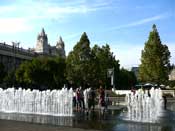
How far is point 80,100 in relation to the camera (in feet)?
94.9

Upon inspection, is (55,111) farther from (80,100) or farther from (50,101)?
(80,100)

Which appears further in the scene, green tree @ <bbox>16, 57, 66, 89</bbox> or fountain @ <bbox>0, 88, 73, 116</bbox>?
green tree @ <bbox>16, 57, 66, 89</bbox>

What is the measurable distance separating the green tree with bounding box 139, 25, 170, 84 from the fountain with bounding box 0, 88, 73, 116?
1604 inches

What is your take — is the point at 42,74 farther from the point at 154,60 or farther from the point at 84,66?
the point at 154,60

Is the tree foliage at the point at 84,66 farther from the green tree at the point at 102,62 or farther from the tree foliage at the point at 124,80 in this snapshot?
the tree foliage at the point at 124,80

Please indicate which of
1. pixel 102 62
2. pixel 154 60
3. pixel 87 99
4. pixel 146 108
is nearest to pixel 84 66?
pixel 102 62

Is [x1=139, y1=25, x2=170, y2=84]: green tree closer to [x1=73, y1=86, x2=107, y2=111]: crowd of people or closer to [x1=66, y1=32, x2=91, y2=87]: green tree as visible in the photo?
[x1=66, y1=32, x2=91, y2=87]: green tree

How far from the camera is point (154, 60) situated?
67.4 meters

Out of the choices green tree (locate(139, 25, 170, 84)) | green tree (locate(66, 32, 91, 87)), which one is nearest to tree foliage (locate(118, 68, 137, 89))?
green tree (locate(66, 32, 91, 87))

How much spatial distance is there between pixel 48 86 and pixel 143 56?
3916 centimetres

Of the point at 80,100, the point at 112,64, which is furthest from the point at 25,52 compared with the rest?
the point at 80,100

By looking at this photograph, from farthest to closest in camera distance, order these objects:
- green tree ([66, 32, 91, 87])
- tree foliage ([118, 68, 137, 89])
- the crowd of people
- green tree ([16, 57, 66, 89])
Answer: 1. tree foliage ([118, 68, 137, 89])
2. green tree ([16, 57, 66, 89])
3. green tree ([66, 32, 91, 87])
4. the crowd of people

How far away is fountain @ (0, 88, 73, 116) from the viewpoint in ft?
83.9

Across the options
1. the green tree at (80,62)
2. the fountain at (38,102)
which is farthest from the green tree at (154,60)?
the fountain at (38,102)
